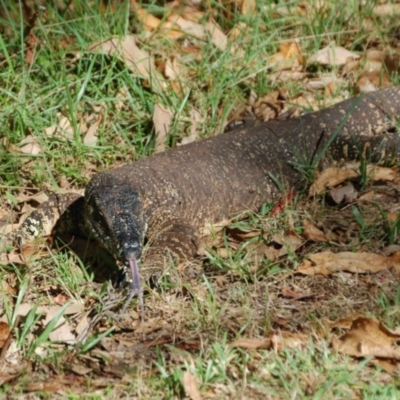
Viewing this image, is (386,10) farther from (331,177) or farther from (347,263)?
(347,263)

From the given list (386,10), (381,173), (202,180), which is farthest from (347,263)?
(386,10)

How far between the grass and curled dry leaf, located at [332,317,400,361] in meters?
0.09

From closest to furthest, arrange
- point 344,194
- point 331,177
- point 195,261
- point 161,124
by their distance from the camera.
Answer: point 195,261 → point 344,194 → point 331,177 → point 161,124

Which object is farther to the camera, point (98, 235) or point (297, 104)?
point (297, 104)

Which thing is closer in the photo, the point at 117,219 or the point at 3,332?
the point at 3,332

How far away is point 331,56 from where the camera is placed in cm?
799

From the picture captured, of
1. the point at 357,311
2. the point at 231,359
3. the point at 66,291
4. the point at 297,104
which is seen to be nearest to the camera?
the point at 231,359

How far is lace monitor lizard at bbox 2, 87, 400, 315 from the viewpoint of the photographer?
564cm

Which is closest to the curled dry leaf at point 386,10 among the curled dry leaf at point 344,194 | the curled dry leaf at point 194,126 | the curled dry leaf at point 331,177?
the curled dry leaf at point 194,126

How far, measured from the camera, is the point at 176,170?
639cm

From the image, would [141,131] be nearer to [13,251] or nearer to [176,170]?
[176,170]

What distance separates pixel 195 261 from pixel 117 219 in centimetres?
59

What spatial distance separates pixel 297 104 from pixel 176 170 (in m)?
1.61

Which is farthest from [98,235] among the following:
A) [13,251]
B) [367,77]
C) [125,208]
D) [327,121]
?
[367,77]
